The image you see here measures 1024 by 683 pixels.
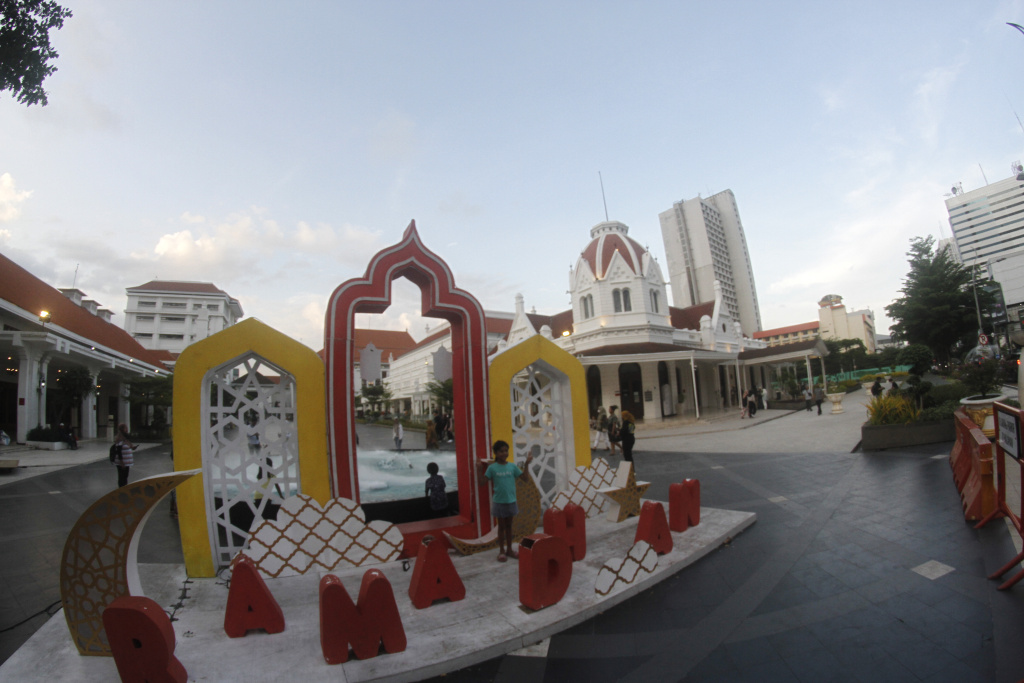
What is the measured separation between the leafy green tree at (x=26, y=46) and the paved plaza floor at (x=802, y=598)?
643cm

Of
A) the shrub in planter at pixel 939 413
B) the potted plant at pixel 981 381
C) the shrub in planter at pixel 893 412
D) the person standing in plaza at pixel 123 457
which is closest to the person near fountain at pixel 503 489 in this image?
the person standing in plaza at pixel 123 457

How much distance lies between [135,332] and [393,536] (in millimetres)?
72487

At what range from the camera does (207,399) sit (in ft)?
18.9

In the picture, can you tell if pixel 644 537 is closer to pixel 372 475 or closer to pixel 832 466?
pixel 832 466

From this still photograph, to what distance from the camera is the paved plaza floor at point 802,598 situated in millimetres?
3443

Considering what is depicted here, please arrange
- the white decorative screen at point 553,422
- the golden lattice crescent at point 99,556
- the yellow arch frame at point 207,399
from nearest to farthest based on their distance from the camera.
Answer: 1. the golden lattice crescent at point 99,556
2. the yellow arch frame at point 207,399
3. the white decorative screen at point 553,422

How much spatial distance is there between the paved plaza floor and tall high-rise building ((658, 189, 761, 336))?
84.5 metres

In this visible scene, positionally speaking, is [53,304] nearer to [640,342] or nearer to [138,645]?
[138,645]

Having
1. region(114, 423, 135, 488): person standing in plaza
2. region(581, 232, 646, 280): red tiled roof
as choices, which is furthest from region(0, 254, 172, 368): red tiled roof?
region(581, 232, 646, 280): red tiled roof

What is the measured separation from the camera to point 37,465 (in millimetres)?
14430

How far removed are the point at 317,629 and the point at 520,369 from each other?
4.27 metres

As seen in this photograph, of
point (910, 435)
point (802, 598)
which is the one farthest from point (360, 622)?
point (910, 435)

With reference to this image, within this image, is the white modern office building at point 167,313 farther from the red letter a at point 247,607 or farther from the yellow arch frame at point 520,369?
the red letter a at point 247,607

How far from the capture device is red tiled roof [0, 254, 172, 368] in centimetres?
2030
